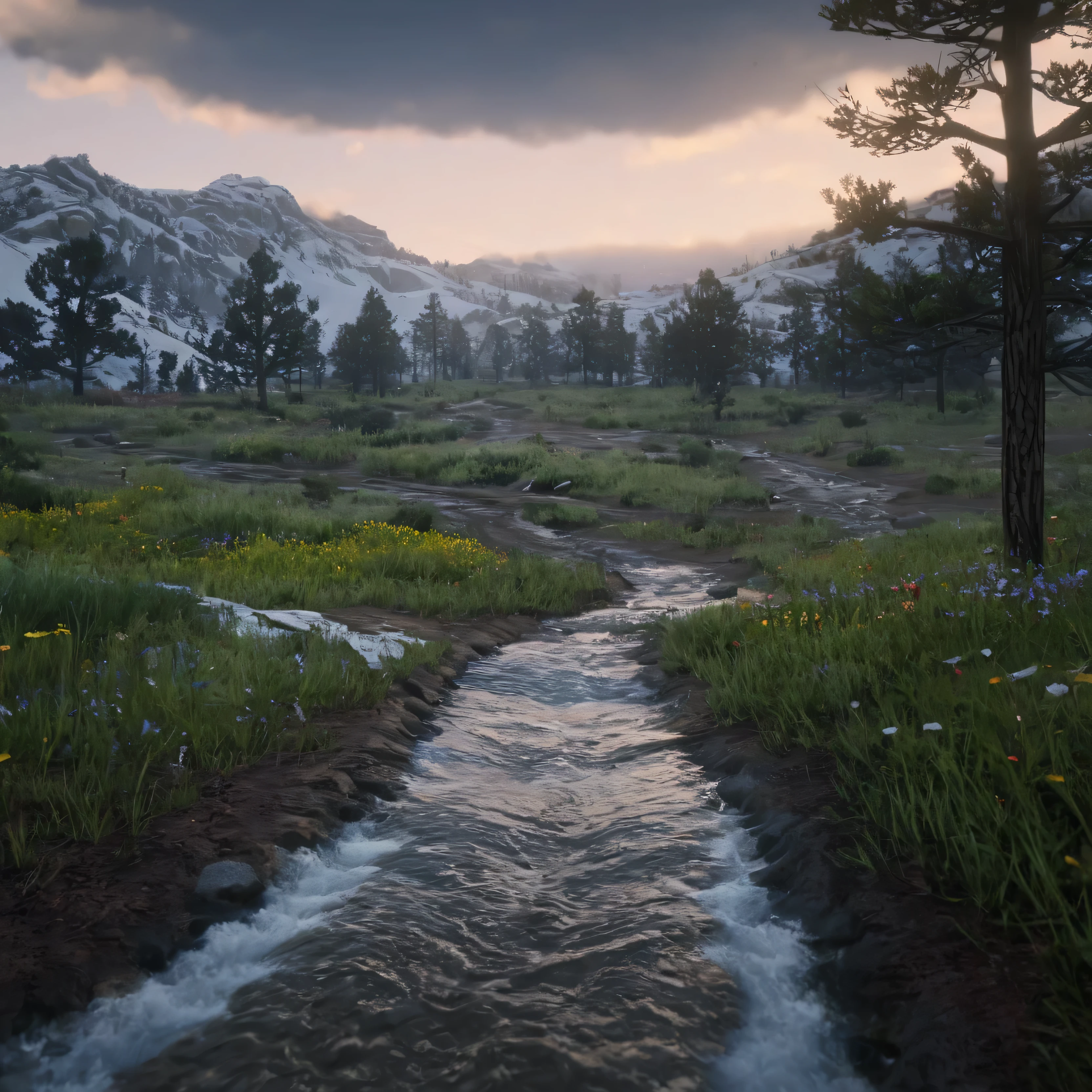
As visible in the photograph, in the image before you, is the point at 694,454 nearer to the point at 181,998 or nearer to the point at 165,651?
the point at 165,651

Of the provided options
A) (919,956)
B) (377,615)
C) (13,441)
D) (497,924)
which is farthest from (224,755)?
(13,441)

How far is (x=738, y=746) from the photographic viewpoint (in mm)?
5266

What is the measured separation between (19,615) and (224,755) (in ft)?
8.00

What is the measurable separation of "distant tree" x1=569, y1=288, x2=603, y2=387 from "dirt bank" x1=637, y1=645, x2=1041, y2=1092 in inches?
3276

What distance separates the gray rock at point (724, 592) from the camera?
11938mm

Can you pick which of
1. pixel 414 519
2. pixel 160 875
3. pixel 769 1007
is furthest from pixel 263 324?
pixel 769 1007

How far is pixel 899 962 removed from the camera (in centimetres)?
280

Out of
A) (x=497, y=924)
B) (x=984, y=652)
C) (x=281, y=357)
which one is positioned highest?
(x=281, y=357)

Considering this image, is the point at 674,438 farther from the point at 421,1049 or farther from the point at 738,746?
the point at 421,1049

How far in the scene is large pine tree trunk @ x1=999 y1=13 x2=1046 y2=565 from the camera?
7.35 meters

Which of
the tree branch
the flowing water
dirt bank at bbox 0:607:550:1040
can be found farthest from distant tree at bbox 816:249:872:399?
dirt bank at bbox 0:607:550:1040

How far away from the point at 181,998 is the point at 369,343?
7475 cm

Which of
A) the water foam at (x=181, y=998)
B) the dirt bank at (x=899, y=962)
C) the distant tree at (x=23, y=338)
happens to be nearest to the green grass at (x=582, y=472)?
the dirt bank at (x=899, y=962)

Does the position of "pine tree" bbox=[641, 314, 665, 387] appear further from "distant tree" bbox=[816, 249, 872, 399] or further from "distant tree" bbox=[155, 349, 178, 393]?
"distant tree" bbox=[155, 349, 178, 393]
